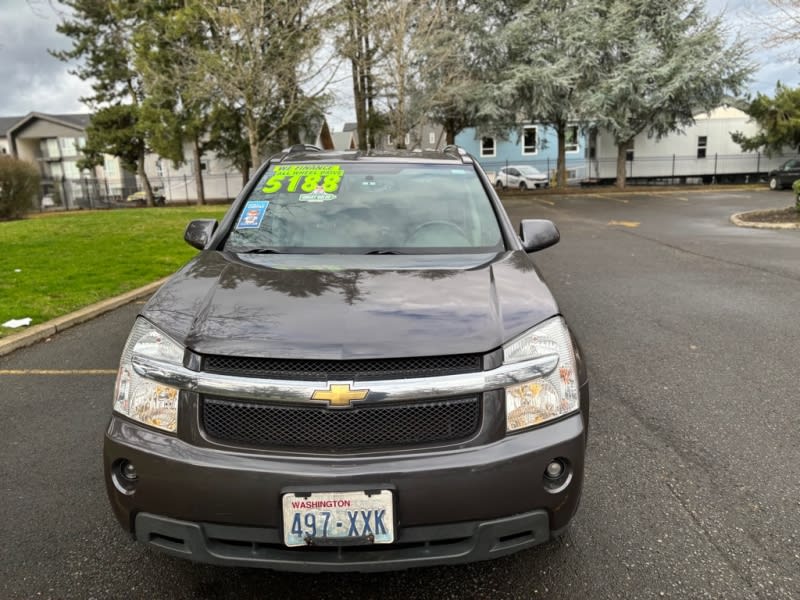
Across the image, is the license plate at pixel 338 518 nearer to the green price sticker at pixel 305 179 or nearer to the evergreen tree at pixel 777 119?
the green price sticker at pixel 305 179

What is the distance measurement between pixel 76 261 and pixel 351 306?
875cm

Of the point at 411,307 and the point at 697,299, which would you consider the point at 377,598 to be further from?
the point at 697,299

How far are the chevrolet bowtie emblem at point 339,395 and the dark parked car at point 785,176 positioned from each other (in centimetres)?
3041

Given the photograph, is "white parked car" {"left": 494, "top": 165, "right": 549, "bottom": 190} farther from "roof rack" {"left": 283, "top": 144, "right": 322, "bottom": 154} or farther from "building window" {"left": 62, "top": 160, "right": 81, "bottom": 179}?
"building window" {"left": 62, "top": 160, "right": 81, "bottom": 179}

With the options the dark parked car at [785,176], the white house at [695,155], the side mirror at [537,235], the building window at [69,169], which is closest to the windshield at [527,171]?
the white house at [695,155]

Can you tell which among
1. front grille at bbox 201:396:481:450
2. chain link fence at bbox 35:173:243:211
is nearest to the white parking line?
front grille at bbox 201:396:481:450

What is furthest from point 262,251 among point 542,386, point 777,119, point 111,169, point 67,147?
point 67,147

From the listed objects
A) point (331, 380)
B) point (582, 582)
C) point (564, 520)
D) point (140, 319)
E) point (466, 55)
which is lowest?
point (582, 582)

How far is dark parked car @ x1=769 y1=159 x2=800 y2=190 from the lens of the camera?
2644 cm

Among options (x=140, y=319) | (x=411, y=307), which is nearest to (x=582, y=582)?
(x=411, y=307)

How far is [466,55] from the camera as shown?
28203 millimetres

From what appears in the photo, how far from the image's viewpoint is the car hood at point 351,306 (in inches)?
79.8

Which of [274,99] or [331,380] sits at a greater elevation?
[274,99]

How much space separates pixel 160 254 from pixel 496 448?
9601 mm
